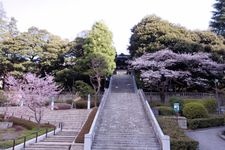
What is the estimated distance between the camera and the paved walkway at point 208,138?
1697cm

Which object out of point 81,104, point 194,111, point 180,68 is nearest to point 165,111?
point 194,111

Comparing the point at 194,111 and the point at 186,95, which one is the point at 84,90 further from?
the point at 194,111

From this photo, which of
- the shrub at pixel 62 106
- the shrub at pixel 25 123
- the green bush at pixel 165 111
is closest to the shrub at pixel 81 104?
the shrub at pixel 62 106

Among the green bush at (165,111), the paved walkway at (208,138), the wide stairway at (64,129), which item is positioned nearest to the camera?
the wide stairway at (64,129)

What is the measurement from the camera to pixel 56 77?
3641 cm

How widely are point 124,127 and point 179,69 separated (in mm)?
16604

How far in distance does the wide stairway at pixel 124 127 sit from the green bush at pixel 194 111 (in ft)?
13.1

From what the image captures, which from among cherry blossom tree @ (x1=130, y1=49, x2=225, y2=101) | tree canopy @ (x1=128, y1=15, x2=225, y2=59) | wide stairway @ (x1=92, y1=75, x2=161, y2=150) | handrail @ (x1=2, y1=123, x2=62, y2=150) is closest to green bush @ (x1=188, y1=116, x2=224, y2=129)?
wide stairway @ (x1=92, y1=75, x2=161, y2=150)

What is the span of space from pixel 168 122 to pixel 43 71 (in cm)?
2372

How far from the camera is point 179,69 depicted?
109 feet

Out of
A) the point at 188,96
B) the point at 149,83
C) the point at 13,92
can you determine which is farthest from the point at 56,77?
the point at 188,96

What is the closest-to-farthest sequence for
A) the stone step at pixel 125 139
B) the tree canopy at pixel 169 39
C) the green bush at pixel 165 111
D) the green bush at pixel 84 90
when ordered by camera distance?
1. the stone step at pixel 125 139
2. the green bush at pixel 165 111
3. the green bush at pixel 84 90
4. the tree canopy at pixel 169 39

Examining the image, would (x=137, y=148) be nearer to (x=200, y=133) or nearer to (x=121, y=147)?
(x=121, y=147)

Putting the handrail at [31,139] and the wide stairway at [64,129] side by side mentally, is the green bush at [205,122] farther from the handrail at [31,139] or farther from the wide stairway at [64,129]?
the handrail at [31,139]
